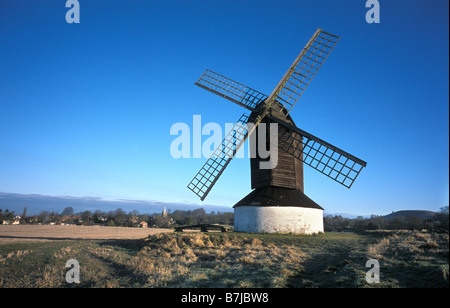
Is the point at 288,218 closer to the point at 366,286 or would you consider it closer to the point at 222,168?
the point at 222,168

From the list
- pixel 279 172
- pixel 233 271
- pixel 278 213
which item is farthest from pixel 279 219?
pixel 233 271

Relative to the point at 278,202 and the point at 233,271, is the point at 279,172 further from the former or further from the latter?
the point at 233,271

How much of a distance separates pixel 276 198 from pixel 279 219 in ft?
6.07

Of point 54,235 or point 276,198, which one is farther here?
point 54,235

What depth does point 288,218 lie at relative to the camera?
21016 millimetres

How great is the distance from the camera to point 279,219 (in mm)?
20844

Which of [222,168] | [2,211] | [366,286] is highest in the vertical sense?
[222,168]

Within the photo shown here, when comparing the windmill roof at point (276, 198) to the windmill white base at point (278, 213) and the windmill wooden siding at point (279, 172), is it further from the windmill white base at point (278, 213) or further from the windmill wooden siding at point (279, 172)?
the windmill wooden siding at point (279, 172)

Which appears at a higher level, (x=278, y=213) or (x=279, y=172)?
(x=279, y=172)

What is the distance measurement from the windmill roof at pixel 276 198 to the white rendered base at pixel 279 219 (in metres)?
0.36

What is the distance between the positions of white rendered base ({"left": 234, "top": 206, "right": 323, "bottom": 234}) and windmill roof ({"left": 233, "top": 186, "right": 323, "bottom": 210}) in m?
0.36
